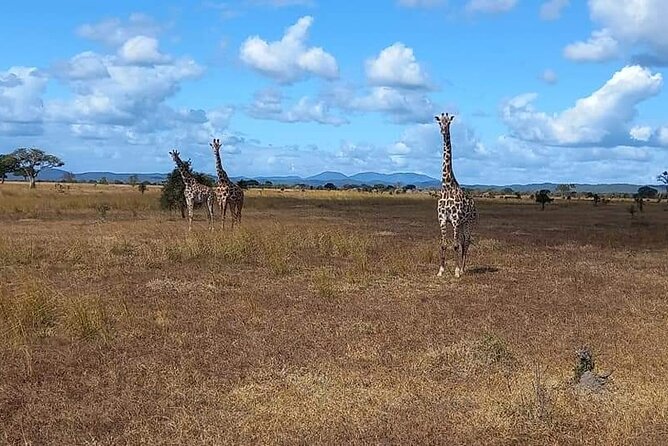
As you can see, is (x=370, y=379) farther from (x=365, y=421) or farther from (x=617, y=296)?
(x=617, y=296)

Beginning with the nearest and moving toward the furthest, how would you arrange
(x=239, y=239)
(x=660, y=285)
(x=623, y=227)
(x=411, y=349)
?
(x=411, y=349), (x=660, y=285), (x=239, y=239), (x=623, y=227)

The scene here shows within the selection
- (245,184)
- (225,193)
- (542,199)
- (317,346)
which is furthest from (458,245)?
(245,184)

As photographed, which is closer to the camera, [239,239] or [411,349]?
[411,349]

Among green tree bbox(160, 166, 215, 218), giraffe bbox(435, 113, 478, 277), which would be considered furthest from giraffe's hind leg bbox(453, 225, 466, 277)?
green tree bbox(160, 166, 215, 218)

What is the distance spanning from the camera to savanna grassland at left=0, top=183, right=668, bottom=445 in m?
6.50

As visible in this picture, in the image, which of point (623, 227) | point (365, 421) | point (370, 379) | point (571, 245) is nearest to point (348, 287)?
point (370, 379)

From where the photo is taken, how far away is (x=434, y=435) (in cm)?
625

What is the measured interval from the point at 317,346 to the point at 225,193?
16.6 meters

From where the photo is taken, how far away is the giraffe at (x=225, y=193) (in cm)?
2517

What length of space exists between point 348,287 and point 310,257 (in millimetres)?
4466

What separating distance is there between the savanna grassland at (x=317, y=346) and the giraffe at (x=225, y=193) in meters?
6.70

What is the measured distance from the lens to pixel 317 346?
9.20 meters

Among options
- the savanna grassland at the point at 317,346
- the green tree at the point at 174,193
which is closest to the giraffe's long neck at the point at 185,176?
the green tree at the point at 174,193

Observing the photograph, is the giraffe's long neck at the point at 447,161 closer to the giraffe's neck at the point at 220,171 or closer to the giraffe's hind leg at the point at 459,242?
the giraffe's hind leg at the point at 459,242
